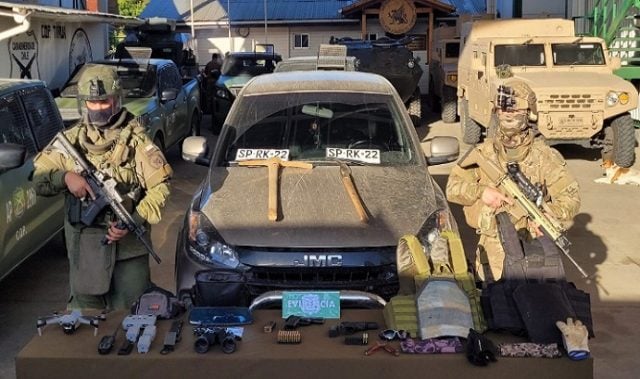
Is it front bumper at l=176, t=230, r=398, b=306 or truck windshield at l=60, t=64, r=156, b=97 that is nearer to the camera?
front bumper at l=176, t=230, r=398, b=306

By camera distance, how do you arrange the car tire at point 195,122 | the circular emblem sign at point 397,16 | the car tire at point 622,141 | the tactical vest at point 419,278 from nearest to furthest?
the tactical vest at point 419,278 → the car tire at point 622,141 → the car tire at point 195,122 → the circular emblem sign at point 397,16

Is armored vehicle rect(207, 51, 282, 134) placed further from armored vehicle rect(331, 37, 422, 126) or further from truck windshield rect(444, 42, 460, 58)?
truck windshield rect(444, 42, 460, 58)

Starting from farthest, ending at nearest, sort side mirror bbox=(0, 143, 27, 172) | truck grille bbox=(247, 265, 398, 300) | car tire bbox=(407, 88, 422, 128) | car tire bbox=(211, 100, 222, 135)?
car tire bbox=(407, 88, 422, 128) < car tire bbox=(211, 100, 222, 135) < side mirror bbox=(0, 143, 27, 172) < truck grille bbox=(247, 265, 398, 300)

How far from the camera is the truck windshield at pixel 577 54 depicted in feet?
39.5

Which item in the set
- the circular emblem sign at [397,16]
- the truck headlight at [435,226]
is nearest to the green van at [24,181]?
the truck headlight at [435,226]

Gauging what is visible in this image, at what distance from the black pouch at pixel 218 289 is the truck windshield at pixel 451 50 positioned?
15219 mm

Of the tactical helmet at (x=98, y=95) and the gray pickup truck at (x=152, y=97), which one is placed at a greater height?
the tactical helmet at (x=98, y=95)

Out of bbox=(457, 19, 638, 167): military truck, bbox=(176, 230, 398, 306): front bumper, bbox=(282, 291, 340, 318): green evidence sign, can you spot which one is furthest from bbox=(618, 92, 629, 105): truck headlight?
bbox=(282, 291, 340, 318): green evidence sign

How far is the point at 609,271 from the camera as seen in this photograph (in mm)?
6676

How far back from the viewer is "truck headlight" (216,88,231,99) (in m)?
15.5

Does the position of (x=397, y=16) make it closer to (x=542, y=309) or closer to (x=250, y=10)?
(x=250, y=10)

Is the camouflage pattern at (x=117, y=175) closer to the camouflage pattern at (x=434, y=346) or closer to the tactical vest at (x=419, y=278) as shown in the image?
the tactical vest at (x=419, y=278)

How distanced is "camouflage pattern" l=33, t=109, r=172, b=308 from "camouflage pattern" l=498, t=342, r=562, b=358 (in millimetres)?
1891

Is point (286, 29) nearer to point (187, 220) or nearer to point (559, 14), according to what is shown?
point (559, 14)
